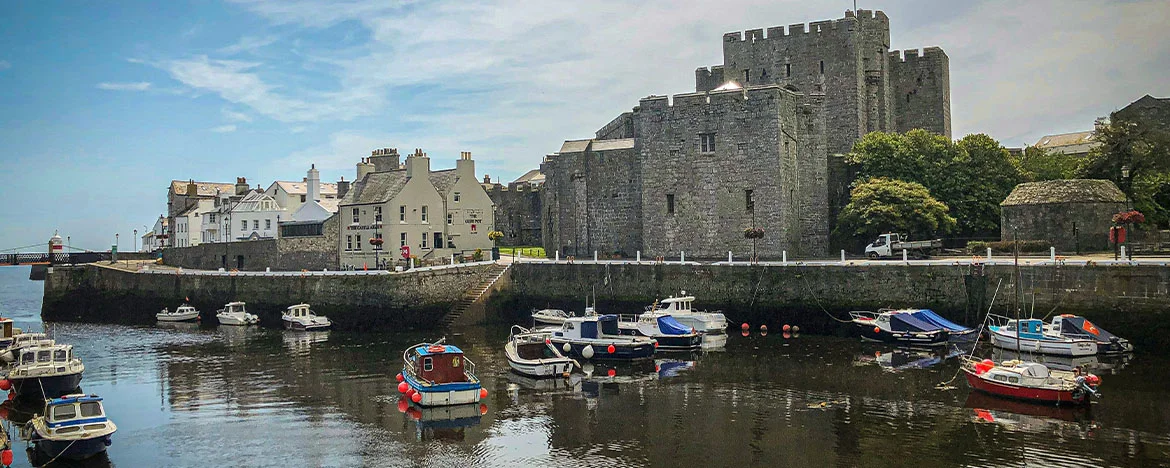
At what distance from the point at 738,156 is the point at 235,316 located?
2213 cm

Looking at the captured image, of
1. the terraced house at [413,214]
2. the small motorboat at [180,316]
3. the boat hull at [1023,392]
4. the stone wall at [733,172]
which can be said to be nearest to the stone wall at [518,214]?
the terraced house at [413,214]

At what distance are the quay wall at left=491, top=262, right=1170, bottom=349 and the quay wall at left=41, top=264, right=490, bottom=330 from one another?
301 centimetres

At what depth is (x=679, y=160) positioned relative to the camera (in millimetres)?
40656

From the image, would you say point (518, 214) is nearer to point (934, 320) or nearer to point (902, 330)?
point (902, 330)

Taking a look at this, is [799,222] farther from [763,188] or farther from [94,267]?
[94,267]

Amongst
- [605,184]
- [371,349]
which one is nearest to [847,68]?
[605,184]

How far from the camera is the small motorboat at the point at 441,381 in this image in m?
21.4

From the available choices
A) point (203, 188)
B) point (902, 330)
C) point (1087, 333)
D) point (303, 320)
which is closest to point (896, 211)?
point (902, 330)

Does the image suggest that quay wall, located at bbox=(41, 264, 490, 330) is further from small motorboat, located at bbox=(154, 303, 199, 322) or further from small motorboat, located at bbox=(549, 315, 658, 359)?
small motorboat, located at bbox=(549, 315, 658, 359)

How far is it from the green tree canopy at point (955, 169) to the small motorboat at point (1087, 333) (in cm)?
1579

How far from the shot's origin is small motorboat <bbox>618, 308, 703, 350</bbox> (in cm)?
2900

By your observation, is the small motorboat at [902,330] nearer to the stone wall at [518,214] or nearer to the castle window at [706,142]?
the castle window at [706,142]

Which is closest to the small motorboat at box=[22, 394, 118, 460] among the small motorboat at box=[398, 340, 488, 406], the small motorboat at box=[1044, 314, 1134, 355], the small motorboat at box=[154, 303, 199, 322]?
the small motorboat at box=[398, 340, 488, 406]

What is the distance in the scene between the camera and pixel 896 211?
3816 centimetres
